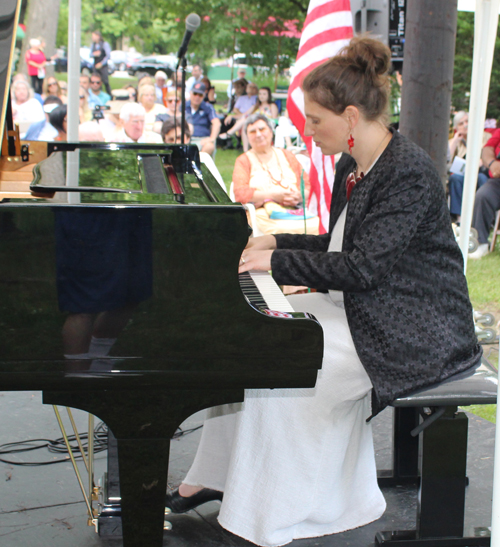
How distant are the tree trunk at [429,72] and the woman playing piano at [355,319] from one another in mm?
A: 1397

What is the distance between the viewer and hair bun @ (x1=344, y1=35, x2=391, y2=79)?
2018mm

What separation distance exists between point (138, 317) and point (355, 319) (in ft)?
2.51

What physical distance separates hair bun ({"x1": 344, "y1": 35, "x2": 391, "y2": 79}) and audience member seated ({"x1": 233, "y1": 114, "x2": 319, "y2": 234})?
3.03m

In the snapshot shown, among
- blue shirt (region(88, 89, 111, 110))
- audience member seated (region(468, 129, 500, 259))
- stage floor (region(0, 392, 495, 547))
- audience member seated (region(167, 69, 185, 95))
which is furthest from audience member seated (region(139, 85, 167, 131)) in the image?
stage floor (region(0, 392, 495, 547))

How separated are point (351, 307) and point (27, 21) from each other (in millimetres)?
14846

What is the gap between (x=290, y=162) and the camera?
18.1ft

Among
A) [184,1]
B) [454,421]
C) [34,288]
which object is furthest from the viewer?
[184,1]

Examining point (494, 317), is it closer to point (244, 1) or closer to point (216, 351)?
point (216, 351)

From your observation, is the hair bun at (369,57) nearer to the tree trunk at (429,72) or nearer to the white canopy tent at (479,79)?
the white canopy tent at (479,79)

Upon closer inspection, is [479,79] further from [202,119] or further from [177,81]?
[202,119]

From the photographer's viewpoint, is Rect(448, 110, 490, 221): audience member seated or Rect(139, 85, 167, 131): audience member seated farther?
Rect(139, 85, 167, 131): audience member seated

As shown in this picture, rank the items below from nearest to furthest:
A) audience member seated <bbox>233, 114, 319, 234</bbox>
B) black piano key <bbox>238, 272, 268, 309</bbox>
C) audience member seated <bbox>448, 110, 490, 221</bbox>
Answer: black piano key <bbox>238, 272, 268, 309</bbox>
audience member seated <bbox>233, 114, 319, 234</bbox>
audience member seated <bbox>448, 110, 490, 221</bbox>

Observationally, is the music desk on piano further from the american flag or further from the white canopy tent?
the american flag

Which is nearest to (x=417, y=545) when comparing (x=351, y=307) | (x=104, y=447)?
(x=351, y=307)
